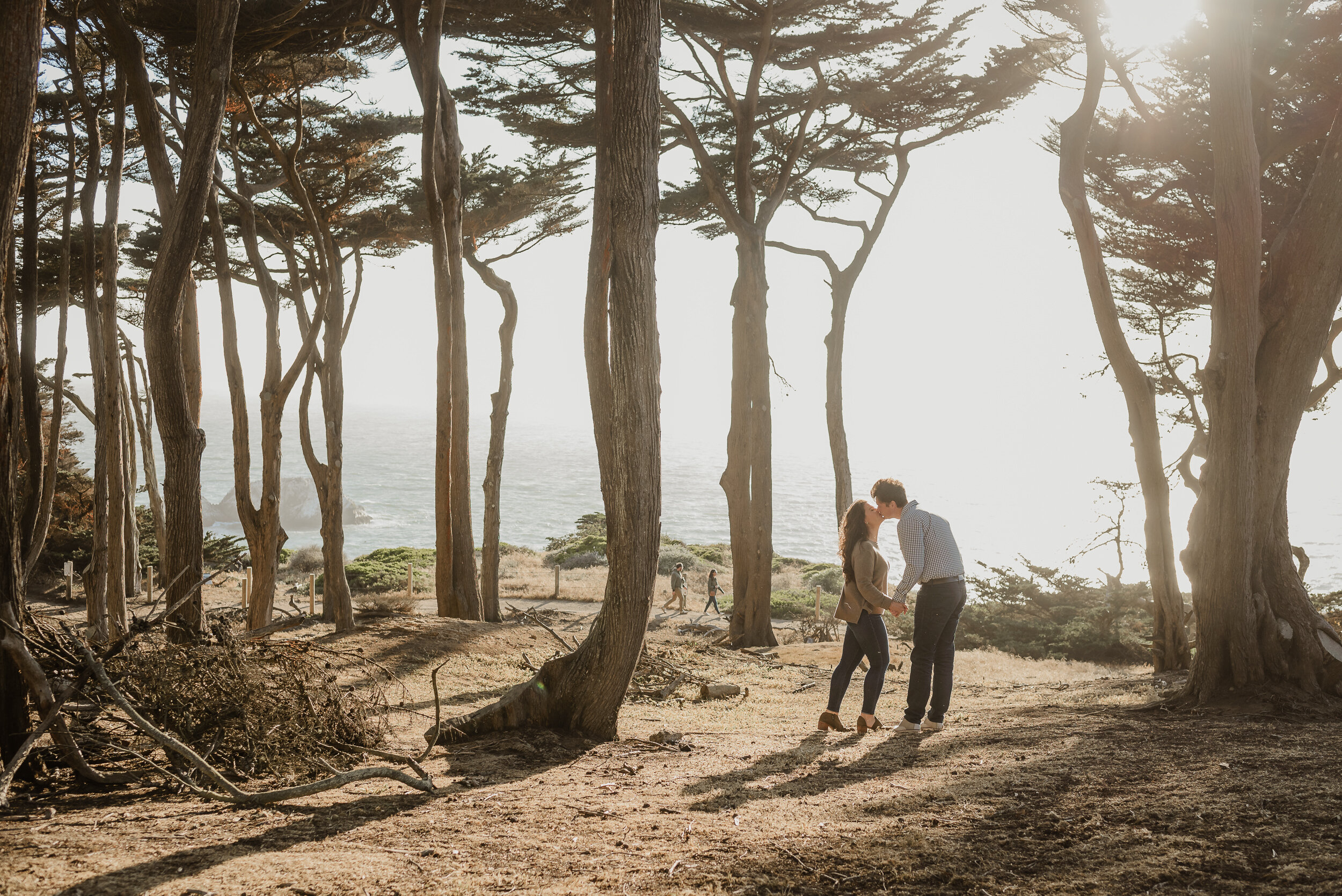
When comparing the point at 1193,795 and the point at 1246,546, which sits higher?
the point at 1246,546

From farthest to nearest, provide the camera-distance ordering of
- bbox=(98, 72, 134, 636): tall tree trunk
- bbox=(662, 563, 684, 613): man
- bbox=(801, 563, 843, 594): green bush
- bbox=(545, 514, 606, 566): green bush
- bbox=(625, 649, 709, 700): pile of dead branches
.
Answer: bbox=(545, 514, 606, 566): green bush, bbox=(801, 563, 843, 594): green bush, bbox=(662, 563, 684, 613): man, bbox=(98, 72, 134, 636): tall tree trunk, bbox=(625, 649, 709, 700): pile of dead branches

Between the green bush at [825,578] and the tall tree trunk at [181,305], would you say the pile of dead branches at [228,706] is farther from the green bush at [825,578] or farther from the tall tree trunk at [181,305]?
the green bush at [825,578]

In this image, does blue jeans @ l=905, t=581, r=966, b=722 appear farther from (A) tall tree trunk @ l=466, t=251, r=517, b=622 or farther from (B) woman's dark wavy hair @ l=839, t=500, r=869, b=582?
(A) tall tree trunk @ l=466, t=251, r=517, b=622

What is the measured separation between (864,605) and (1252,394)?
3.06 metres

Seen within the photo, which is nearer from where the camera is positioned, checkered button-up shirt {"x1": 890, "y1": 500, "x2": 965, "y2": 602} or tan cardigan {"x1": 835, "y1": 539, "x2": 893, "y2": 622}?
checkered button-up shirt {"x1": 890, "y1": 500, "x2": 965, "y2": 602}

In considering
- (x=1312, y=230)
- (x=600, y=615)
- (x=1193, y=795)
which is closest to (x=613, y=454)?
(x=600, y=615)

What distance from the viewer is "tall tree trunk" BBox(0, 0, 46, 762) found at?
347 centimetres

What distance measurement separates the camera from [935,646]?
5109 millimetres

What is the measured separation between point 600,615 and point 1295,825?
3.34m

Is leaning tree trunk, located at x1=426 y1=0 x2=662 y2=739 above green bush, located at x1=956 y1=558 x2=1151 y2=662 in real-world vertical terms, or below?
above

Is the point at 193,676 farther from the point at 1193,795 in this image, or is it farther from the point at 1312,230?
the point at 1312,230

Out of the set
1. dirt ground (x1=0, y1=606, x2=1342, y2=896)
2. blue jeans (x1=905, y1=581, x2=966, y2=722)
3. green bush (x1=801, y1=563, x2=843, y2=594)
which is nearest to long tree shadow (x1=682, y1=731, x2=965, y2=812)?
dirt ground (x1=0, y1=606, x2=1342, y2=896)

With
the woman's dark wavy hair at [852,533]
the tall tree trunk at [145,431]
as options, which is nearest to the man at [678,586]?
the tall tree trunk at [145,431]

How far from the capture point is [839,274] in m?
15.1
